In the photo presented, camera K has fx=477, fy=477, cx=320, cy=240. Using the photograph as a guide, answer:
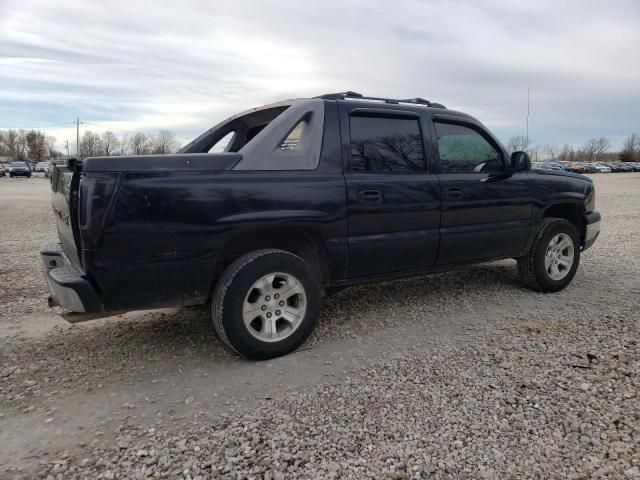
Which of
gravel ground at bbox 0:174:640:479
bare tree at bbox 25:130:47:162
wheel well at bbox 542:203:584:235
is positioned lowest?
gravel ground at bbox 0:174:640:479

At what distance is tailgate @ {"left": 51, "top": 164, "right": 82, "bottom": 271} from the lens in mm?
2955

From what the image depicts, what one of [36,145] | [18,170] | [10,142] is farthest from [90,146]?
[10,142]

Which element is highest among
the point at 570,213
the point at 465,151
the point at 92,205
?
the point at 465,151

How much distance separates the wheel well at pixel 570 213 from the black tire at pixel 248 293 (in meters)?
3.21

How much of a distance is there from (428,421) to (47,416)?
2.18 m

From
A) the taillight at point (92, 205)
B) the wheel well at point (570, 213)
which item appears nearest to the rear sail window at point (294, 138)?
the taillight at point (92, 205)

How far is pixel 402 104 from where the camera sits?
14.0 ft

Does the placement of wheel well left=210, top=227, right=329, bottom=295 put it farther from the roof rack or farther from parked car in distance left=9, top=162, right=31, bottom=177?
parked car in distance left=9, top=162, right=31, bottom=177

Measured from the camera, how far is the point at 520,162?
4.72 meters

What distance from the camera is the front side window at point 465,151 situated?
437 centimetres

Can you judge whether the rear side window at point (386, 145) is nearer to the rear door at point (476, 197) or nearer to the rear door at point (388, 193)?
the rear door at point (388, 193)

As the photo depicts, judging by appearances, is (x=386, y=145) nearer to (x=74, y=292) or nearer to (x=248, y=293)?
(x=248, y=293)

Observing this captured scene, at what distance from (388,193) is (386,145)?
45 cm

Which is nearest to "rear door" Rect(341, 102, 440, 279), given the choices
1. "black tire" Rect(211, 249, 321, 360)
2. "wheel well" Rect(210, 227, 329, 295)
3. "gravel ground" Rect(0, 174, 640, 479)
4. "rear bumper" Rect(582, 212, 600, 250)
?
"wheel well" Rect(210, 227, 329, 295)
